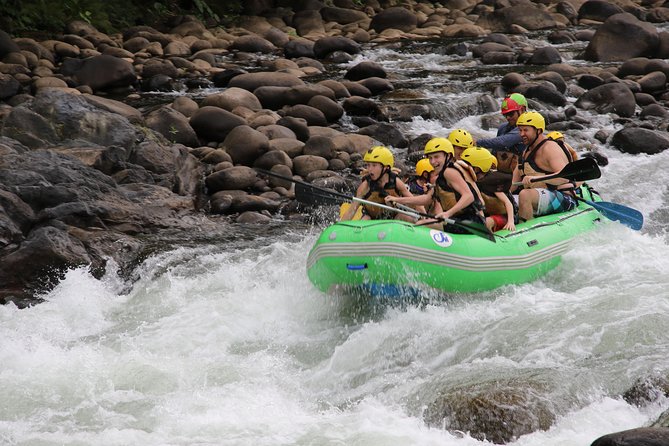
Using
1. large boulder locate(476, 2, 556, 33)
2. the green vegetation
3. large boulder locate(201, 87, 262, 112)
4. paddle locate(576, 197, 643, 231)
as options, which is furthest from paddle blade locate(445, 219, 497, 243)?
large boulder locate(476, 2, 556, 33)

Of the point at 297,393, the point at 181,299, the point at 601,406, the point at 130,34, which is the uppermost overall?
the point at 601,406

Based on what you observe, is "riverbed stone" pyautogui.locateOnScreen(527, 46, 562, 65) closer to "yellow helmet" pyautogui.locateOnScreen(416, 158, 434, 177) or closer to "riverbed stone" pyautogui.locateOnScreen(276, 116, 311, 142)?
"riverbed stone" pyautogui.locateOnScreen(276, 116, 311, 142)

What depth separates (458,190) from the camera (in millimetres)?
7641

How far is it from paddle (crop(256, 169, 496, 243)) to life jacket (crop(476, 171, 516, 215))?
67 centimetres

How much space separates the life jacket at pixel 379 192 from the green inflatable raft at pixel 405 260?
808 millimetres

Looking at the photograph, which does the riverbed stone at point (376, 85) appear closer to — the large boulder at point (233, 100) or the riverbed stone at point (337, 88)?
the riverbed stone at point (337, 88)

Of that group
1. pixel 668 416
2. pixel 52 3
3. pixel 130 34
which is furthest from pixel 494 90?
pixel 668 416

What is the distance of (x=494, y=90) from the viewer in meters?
15.4

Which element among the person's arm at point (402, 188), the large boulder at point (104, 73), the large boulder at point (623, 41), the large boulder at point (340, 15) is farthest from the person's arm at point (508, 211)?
the large boulder at point (340, 15)

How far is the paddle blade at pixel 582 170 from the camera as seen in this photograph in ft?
27.0

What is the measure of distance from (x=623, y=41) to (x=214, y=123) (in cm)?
921

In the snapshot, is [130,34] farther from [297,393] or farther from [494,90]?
[297,393]

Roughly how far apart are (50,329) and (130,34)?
12110 millimetres

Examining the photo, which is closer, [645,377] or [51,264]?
[645,377]
